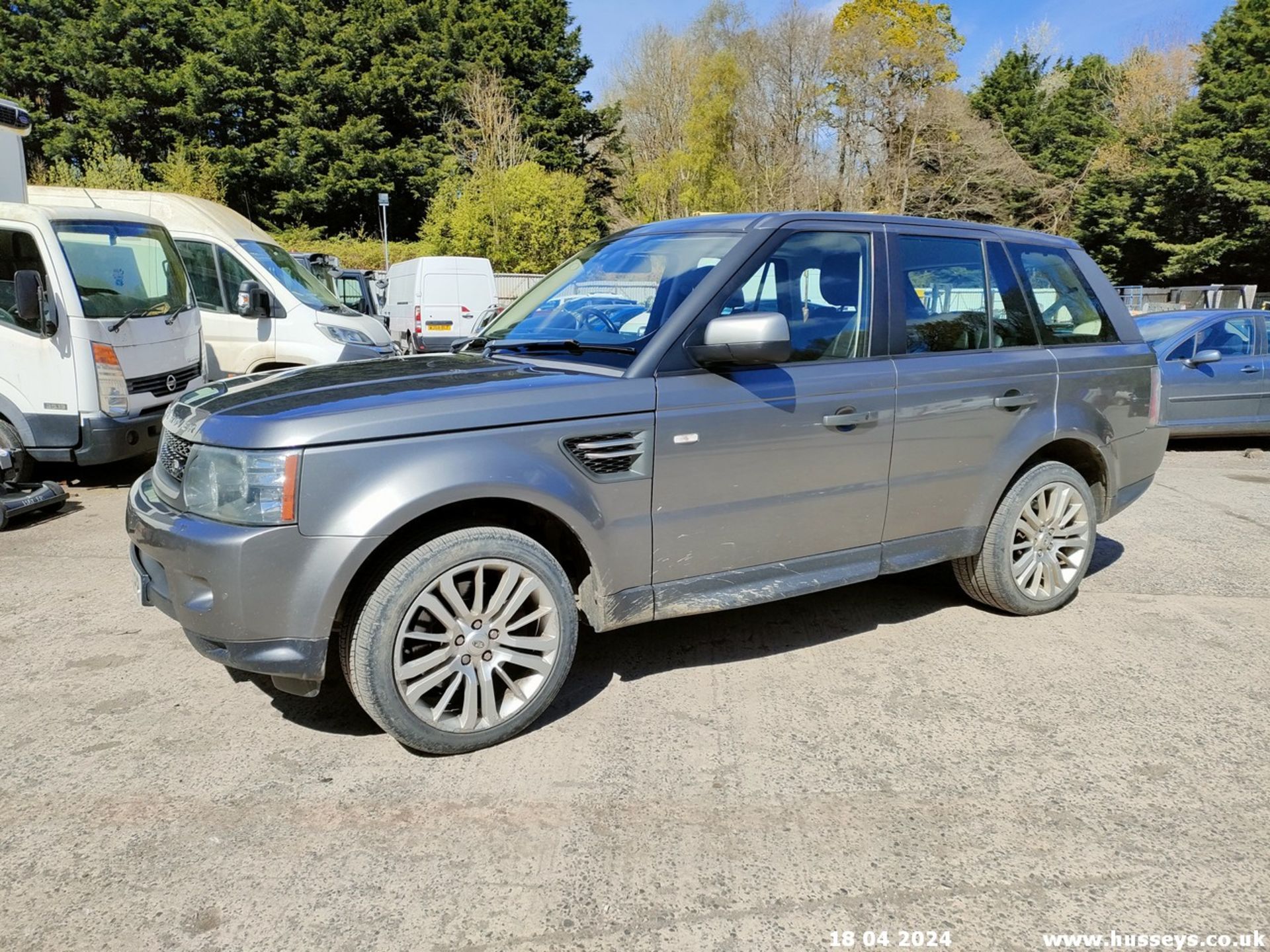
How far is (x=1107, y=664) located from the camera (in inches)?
157

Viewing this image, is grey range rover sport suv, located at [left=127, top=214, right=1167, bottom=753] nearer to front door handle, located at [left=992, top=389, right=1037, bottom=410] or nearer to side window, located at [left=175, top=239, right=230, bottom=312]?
front door handle, located at [left=992, top=389, right=1037, bottom=410]

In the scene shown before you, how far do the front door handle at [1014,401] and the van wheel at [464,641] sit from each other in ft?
7.55

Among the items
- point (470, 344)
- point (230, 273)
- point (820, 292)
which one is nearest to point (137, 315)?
point (230, 273)

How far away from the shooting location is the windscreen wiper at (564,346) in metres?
3.47

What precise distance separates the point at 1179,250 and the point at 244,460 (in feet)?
136

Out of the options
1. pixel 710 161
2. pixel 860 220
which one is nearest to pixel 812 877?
pixel 860 220

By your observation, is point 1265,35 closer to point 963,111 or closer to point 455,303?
point 963,111

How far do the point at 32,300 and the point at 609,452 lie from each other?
5784 millimetres

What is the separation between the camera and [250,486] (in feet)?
9.15

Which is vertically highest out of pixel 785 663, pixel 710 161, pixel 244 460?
pixel 710 161

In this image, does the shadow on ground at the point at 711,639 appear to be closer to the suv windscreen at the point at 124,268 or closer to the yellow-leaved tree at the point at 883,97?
the suv windscreen at the point at 124,268

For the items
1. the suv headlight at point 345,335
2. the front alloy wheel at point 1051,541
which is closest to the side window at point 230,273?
the suv headlight at point 345,335

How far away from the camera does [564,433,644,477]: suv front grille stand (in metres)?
3.14

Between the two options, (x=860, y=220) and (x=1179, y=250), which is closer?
(x=860, y=220)
